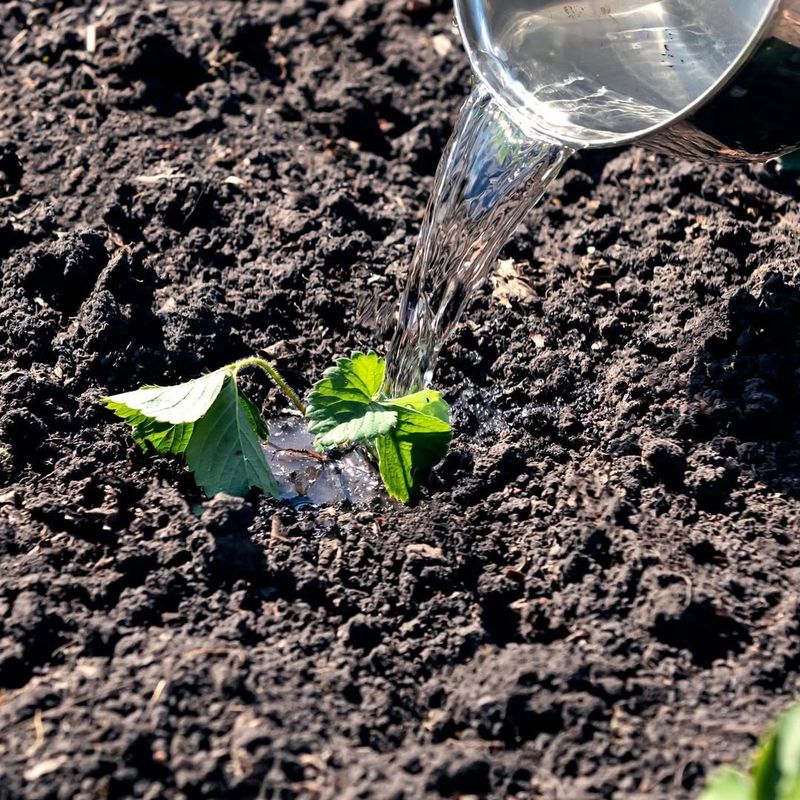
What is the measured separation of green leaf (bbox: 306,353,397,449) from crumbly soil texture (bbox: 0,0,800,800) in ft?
0.64

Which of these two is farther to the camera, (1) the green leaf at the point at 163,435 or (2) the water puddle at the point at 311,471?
(2) the water puddle at the point at 311,471

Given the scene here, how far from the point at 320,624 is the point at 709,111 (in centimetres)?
125

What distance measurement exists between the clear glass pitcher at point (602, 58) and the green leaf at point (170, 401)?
0.94m

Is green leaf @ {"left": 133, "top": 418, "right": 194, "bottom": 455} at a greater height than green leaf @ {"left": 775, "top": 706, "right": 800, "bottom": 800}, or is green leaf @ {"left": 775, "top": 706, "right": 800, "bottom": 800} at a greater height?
green leaf @ {"left": 775, "top": 706, "right": 800, "bottom": 800}

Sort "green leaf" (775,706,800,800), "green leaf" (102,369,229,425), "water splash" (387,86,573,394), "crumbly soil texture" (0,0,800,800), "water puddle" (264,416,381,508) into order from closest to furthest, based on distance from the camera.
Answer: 1. "green leaf" (775,706,800,800)
2. "crumbly soil texture" (0,0,800,800)
3. "green leaf" (102,369,229,425)
4. "water puddle" (264,416,381,508)
5. "water splash" (387,86,573,394)

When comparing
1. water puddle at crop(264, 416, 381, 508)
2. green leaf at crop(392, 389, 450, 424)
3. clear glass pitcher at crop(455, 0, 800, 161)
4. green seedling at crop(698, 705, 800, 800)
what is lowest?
water puddle at crop(264, 416, 381, 508)

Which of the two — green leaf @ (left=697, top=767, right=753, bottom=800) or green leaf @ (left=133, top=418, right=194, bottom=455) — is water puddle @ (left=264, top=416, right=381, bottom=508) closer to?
green leaf @ (left=133, top=418, right=194, bottom=455)

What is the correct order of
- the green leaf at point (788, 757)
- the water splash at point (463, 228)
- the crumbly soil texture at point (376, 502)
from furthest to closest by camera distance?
the water splash at point (463, 228) < the crumbly soil texture at point (376, 502) < the green leaf at point (788, 757)

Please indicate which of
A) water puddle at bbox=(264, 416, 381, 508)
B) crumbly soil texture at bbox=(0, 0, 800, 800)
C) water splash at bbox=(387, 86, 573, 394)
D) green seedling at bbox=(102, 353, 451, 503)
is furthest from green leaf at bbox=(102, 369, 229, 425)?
water splash at bbox=(387, 86, 573, 394)


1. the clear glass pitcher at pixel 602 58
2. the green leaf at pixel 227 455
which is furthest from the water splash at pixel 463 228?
the green leaf at pixel 227 455

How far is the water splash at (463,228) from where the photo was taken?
2.74 metres

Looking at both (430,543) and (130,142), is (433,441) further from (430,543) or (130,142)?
(130,142)

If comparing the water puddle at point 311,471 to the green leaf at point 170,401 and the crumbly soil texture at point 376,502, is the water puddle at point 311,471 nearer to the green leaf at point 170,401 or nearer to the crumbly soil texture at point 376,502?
the crumbly soil texture at point 376,502

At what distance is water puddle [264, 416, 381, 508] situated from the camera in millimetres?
2615
